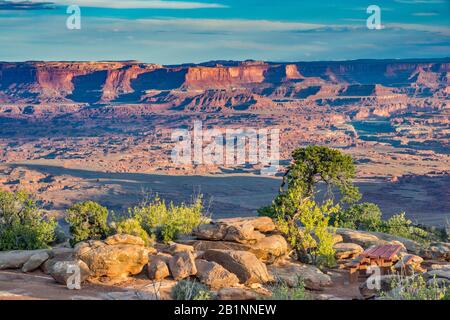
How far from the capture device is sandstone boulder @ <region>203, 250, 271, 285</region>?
1672 cm

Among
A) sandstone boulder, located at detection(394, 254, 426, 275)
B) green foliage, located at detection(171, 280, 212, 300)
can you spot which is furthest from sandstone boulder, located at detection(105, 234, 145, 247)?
sandstone boulder, located at detection(394, 254, 426, 275)

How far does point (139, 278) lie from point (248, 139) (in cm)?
12856

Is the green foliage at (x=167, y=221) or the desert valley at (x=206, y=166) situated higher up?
the green foliage at (x=167, y=221)

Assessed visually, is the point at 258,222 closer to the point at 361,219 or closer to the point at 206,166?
the point at 361,219

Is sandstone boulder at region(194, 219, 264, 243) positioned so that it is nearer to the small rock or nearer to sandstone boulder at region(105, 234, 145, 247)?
the small rock

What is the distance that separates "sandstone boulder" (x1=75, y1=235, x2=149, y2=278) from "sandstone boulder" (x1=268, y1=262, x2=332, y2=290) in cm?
362

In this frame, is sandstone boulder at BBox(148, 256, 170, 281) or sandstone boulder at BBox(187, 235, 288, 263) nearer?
sandstone boulder at BBox(148, 256, 170, 281)

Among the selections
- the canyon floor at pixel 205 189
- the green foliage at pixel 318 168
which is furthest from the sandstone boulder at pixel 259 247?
the canyon floor at pixel 205 189

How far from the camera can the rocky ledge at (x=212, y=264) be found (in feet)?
53.7

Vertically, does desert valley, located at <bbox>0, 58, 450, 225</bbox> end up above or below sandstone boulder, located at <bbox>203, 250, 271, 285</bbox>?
below

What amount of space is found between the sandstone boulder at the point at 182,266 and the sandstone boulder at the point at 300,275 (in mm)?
2192

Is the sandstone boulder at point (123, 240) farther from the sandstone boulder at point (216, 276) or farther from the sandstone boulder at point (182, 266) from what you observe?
the sandstone boulder at point (216, 276)

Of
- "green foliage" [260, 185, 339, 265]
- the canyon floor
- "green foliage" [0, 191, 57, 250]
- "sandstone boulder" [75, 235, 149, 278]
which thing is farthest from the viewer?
the canyon floor

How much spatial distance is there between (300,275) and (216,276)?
2.66 meters
